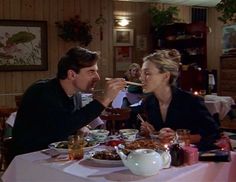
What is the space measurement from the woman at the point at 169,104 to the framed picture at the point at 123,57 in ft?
18.5

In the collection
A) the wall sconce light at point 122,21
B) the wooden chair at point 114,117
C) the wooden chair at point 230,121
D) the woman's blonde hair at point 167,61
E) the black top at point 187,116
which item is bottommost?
the wooden chair at point 230,121

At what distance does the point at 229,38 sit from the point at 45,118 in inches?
313

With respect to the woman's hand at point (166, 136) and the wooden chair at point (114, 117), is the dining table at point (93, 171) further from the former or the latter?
the wooden chair at point (114, 117)

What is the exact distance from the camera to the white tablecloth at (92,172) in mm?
1553

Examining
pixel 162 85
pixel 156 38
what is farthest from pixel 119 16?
pixel 162 85

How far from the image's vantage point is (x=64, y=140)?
2.11 m

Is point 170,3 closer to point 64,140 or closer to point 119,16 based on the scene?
point 119,16

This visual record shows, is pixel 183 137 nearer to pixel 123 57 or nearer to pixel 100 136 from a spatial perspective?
pixel 100 136

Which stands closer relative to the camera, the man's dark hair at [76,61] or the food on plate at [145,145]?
the food on plate at [145,145]

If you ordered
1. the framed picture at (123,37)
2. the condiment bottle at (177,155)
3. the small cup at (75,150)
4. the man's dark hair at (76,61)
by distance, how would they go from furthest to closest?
the framed picture at (123,37)
the man's dark hair at (76,61)
the small cup at (75,150)
the condiment bottle at (177,155)

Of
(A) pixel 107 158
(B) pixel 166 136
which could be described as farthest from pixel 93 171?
(B) pixel 166 136

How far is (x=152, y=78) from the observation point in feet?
7.91

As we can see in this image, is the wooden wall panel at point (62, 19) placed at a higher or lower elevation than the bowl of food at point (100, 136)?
higher

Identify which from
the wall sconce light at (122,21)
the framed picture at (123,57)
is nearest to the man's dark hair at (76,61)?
the framed picture at (123,57)
